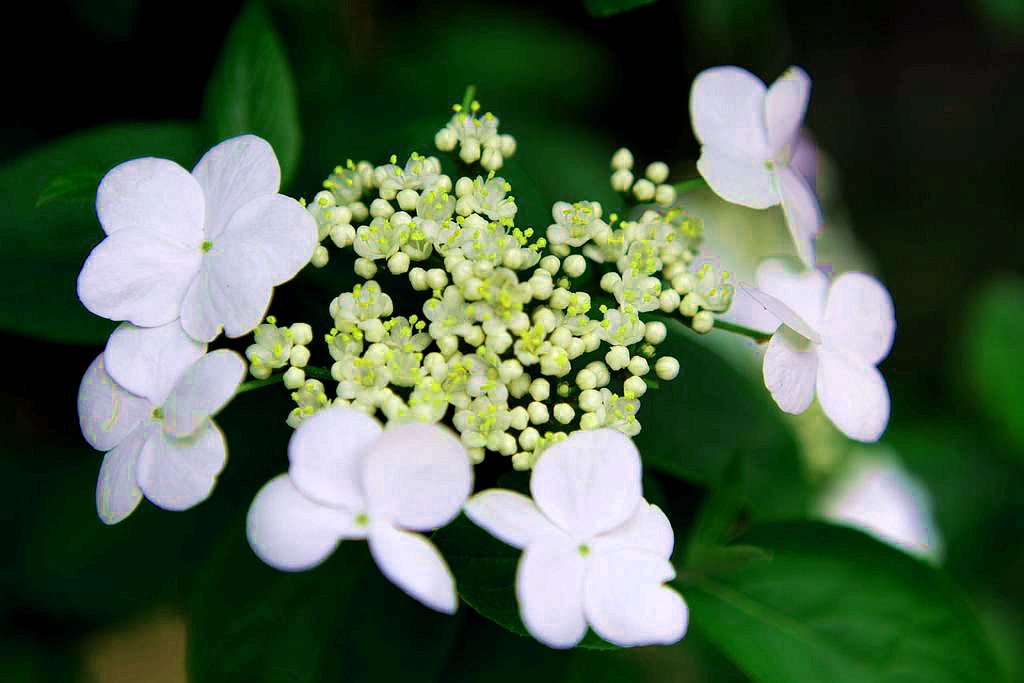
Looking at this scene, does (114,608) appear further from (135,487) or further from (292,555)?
(292,555)

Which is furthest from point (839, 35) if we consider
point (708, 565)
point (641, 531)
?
point (641, 531)

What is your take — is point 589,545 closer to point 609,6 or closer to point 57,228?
point 609,6

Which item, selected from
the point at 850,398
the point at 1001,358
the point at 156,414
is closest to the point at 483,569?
the point at 156,414

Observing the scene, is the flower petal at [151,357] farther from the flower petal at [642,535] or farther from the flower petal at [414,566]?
the flower petal at [642,535]

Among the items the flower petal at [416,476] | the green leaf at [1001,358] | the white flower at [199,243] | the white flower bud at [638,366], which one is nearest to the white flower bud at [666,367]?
the white flower bud at [638,366]

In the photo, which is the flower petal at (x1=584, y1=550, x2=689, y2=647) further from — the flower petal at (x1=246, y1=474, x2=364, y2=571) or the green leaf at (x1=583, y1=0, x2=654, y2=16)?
the green leaf at (x1=583, y1=0, x2=654, y2=16)

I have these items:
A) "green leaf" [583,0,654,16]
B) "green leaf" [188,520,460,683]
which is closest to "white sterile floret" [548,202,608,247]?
"green leaf" [583,0,654,16]

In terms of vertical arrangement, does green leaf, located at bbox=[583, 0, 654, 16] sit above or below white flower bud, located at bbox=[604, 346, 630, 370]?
above
